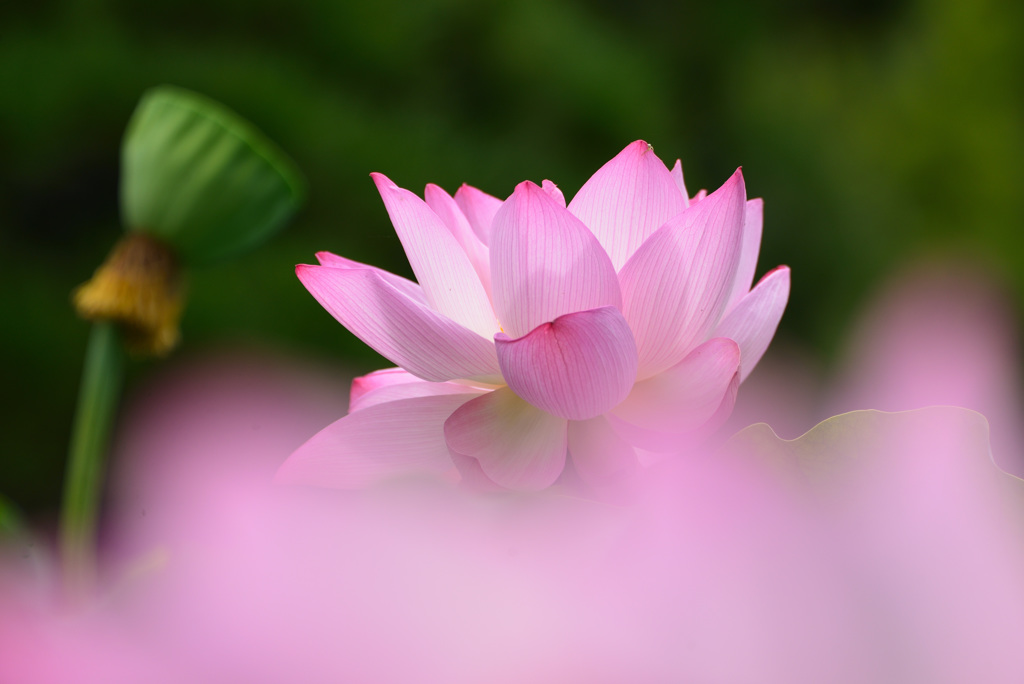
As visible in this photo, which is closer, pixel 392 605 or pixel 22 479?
pixel 392 605

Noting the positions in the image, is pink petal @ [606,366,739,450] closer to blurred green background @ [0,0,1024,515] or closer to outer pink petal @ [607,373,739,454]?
outer pink petal @ [607,373,739,454]

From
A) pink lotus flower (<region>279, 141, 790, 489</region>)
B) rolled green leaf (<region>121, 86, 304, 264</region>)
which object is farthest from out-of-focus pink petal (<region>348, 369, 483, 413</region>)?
rolled green leaf (<region>121, 86, 304, 264</region>)

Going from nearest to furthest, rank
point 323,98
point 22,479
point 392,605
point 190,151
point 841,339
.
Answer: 1. point 392,605
2. point 190,151
3. point 22,479
4. point 323,98
5. point 841,339

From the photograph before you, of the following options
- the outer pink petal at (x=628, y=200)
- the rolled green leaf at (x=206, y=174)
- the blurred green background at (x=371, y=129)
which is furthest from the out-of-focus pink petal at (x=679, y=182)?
the blurred green background at (x=371, y=129)

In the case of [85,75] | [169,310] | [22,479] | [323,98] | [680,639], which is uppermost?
[323,98]

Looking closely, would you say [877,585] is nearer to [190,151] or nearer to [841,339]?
[190,151]

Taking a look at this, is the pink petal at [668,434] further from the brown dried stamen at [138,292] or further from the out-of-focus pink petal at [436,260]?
the brown dried stamen at [138,292]

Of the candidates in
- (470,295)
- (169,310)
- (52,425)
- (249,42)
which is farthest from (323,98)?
(470,295)

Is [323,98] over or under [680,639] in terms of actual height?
over
